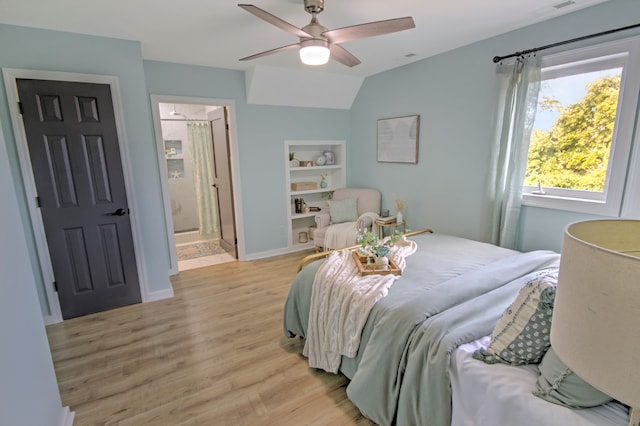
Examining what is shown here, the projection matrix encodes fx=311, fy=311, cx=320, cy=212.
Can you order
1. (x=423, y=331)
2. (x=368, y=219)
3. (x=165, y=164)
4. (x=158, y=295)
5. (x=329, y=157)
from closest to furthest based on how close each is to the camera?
(x=423, y=331) → (x=158, y=295) → (x=165, y=164) → (x=368, y=219) → (x=329, y=157)

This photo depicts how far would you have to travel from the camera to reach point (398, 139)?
13.9 feet

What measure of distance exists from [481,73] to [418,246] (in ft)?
6.35

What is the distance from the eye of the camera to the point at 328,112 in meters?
4.92

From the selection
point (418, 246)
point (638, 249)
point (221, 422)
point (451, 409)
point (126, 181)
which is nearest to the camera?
point (638, 249)

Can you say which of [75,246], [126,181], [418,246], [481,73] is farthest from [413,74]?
[75,246]

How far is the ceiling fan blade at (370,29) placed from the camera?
188 cm

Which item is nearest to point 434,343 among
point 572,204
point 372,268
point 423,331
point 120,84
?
point 423,331

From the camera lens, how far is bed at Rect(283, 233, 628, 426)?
53.0 inches

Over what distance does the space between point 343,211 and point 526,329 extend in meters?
3.38

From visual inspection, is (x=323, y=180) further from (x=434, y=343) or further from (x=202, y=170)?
(x=434, y=343)

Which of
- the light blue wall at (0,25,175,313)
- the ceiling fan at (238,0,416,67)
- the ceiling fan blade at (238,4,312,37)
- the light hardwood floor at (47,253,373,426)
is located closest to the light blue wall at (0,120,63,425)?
the light hardwood floor at (47,253,373,426)

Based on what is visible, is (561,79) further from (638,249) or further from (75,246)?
(75,246)

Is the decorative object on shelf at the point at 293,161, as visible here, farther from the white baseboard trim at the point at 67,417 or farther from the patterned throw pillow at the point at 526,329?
the patterned throw pillow at the point at 526,329

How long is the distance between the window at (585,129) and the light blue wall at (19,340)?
3697 mm
